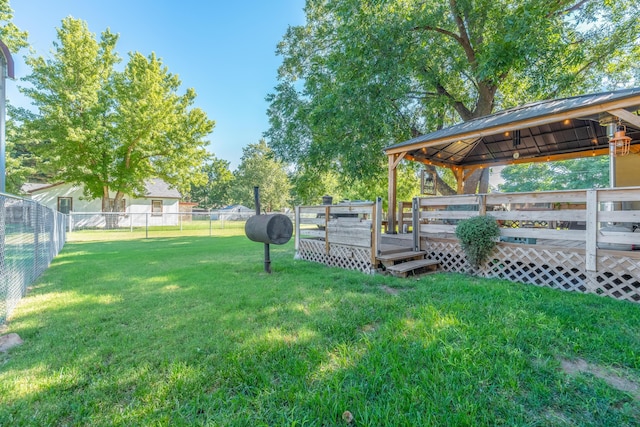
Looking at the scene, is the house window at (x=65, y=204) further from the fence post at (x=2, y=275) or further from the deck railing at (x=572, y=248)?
the deck railing at (x=572, y=248)

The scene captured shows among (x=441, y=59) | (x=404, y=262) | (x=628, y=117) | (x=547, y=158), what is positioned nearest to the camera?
(x=628, y=117)

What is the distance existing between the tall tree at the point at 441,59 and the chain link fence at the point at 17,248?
7148 mm

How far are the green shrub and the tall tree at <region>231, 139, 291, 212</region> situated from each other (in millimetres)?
32735

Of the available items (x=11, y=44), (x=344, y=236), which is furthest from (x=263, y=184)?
(x=344, y=236)

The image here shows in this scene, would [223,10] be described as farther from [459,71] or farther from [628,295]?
[628,295]

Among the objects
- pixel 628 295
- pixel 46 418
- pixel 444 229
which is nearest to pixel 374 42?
pixel 444 229

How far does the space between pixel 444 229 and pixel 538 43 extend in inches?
213

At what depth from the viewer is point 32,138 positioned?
1800 centimetres

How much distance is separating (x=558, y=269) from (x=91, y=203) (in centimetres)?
2953

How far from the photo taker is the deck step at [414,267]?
5.11 meters

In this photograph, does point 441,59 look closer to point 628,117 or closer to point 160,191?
point 628,117

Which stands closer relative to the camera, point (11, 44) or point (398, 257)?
point (398, 257)

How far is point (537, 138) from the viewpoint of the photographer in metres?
7.97

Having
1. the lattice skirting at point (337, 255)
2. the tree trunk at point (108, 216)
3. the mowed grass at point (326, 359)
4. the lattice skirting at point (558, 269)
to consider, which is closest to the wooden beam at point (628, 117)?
the lattice skirting at point (558, 269)
